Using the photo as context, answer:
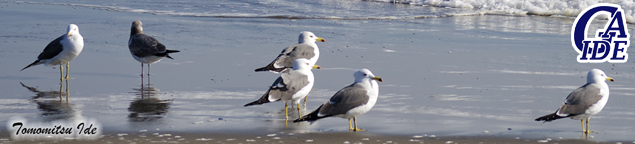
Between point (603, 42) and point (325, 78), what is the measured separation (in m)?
5.62

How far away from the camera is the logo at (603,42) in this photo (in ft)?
34.8

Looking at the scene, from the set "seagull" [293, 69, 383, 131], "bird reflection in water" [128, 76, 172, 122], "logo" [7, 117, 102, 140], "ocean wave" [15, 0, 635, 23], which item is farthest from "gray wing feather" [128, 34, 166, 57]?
"ocean wave" [15, 0, 635, 23]

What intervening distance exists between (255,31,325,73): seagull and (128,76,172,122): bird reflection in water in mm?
1273

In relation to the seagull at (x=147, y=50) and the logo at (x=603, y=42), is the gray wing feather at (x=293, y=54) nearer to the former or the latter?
the seagull at (x=147, y=50)

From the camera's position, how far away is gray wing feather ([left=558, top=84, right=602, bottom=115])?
237 inches

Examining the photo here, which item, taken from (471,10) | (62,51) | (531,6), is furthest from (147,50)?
(531,6)

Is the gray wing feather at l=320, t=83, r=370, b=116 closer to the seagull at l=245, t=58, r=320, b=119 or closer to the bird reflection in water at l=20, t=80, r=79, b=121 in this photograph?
the seagull at l=245, t=58, r=320, b=119

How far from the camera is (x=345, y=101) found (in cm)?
589

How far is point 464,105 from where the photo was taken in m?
7.17

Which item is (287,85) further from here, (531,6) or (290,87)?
(531,6)

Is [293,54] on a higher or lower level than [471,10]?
lower

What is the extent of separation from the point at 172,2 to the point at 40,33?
788 cm

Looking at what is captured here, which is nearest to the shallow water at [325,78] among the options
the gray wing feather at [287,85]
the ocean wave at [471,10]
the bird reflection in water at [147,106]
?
the bird reflection in water at [147,106]

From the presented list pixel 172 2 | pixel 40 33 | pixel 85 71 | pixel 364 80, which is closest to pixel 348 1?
pixel 172 2
